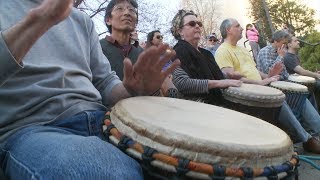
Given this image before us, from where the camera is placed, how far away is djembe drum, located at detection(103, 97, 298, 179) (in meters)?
0.99

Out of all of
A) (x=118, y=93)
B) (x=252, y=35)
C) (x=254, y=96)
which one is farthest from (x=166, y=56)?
(x=252, y=35)

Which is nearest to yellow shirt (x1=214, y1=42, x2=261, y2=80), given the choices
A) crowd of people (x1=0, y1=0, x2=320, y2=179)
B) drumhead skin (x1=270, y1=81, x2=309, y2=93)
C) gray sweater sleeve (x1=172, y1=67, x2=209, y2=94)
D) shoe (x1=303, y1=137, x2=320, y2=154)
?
drumhead skin (x1=270, y1=81, x2=309, y2=93)

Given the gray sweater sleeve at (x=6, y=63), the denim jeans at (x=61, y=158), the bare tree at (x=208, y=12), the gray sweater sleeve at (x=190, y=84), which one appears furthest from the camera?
the bare tree at (x=208, y=12)

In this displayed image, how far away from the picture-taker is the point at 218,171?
38.5 inches

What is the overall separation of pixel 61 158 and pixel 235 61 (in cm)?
335

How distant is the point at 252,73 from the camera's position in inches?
159

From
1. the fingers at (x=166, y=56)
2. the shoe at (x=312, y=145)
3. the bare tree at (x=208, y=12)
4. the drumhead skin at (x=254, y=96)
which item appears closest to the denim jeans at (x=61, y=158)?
the fingers at (x=166, y=56)

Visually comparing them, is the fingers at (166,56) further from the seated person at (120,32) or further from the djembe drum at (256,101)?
the seated person at (120,32)

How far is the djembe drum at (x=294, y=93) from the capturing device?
3811mm

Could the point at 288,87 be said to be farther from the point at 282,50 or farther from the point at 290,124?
the point at 282,50

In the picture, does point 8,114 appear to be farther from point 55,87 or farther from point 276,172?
point 276,172

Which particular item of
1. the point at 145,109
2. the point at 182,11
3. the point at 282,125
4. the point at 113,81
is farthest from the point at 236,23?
the point at 145,109

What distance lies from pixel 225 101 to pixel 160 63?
153cm

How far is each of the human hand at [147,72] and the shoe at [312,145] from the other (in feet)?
9.86
